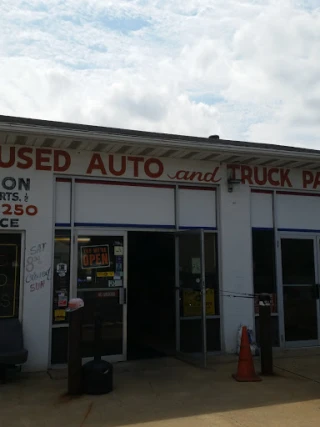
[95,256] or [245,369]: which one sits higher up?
[95,256]

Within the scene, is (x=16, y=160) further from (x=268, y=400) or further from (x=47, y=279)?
(x=268, y=400)

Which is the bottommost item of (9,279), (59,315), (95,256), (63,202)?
(59,315)

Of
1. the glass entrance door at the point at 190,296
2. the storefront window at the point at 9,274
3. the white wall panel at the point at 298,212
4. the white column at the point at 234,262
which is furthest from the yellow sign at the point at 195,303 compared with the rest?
the storefront window at the point at 9,274

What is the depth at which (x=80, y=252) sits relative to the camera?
7.84 metres

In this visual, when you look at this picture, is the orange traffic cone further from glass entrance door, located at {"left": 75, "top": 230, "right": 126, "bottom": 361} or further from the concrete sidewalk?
glass entrance door, located at {"left": 75, "top": 230, "right": 126, "bottom": 361}

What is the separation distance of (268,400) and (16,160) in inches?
205

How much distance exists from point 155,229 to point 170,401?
11.1 ft

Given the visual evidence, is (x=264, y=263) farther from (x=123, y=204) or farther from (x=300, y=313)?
(x=123, y=204)

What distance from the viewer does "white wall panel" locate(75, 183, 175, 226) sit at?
799 centimetres

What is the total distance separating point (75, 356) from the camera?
6.00 m

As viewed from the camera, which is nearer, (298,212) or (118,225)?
(118,225)

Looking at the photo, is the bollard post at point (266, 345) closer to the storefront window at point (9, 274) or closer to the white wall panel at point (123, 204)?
the white wall panel at point (123, 204)

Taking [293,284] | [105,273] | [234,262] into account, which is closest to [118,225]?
[105,273]

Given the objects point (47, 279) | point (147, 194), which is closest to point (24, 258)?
point (47, 279)
